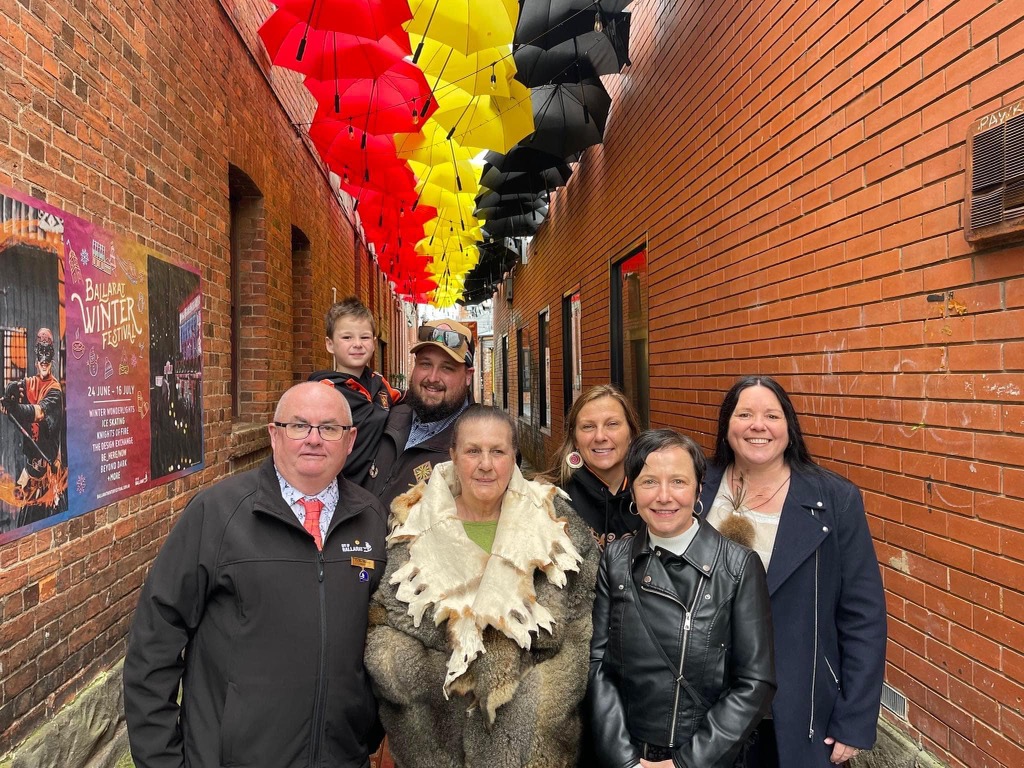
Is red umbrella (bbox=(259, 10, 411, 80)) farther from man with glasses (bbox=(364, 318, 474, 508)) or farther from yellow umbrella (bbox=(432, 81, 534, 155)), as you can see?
man with glasses (bbox=(364, 318, 474, 508))

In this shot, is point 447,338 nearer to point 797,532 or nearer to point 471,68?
point 797,532

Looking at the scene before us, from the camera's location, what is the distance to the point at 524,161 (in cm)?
721

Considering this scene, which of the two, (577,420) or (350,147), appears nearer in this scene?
(577,420)

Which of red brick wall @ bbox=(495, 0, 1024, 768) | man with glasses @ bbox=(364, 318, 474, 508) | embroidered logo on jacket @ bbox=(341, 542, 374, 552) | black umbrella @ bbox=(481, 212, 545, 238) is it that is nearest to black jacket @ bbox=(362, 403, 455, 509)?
man with glasses @ bbox=(364, 318, 474, 508)

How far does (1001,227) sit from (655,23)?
4.50 m

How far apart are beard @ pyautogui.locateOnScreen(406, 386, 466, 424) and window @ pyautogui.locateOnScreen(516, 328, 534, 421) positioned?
421 inches

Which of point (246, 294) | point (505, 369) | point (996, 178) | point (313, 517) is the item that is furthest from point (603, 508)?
point (505, 369)

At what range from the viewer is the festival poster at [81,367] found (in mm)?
2439

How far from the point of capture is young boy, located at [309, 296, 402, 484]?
3.23 m

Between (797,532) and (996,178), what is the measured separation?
125 centimetres

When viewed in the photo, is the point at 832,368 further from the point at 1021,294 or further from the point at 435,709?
the point at 435,709

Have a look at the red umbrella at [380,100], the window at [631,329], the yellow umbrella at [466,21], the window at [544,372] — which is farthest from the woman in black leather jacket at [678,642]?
the window at [544,372]

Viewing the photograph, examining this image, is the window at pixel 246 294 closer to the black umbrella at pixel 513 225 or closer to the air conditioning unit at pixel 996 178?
the black umbrella at pixel 513 225

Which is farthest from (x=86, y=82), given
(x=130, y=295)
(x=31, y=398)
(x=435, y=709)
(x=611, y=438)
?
(x=435, y=709)
